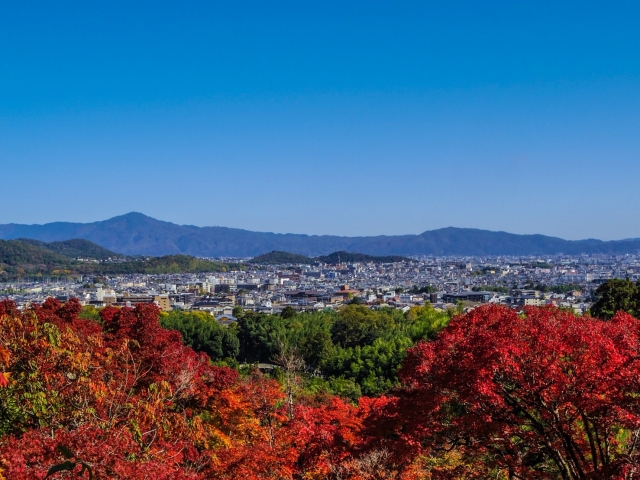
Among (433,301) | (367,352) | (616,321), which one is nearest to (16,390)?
(616,321)

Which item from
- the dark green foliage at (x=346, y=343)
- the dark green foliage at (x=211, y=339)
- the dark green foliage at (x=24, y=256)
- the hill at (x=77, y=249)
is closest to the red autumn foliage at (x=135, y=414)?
the dark green foliage at (x=346, y=343)

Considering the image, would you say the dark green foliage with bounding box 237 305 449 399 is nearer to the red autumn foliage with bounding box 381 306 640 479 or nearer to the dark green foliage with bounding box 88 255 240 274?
the red autumn foliage with bounding box 381 306 640 479

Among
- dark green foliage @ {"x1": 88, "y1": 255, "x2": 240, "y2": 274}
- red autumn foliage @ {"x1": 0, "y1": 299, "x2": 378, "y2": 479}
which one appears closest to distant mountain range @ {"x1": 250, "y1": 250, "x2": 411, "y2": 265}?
dark green foliage @ {"x1": 88, "y1": 255, "x2": 240, "y2": 274}

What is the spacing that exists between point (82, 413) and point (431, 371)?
3217 millimetres

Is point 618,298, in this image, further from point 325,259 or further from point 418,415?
point 325,259

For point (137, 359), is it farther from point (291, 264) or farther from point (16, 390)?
point (291, 264)

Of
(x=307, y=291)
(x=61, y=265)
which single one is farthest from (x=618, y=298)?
(x=61, y=265)


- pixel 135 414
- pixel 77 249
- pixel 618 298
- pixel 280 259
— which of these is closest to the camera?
pixel 135 414

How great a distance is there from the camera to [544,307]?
636 cm

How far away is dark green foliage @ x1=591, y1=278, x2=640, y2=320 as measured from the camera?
67.3ft

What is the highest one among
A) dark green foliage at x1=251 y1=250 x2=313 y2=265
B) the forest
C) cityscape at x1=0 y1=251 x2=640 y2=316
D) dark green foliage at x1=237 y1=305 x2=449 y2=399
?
the forest

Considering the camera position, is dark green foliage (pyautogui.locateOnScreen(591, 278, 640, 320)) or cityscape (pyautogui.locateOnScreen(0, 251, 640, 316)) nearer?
dark green foliage (pyautogui.locateOnScreen(591, 278, 640, 320))

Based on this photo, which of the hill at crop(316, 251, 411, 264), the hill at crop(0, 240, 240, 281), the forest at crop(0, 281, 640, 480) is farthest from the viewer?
the hill at crop(316, 251, 411, 264)

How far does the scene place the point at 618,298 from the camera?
2092cm
